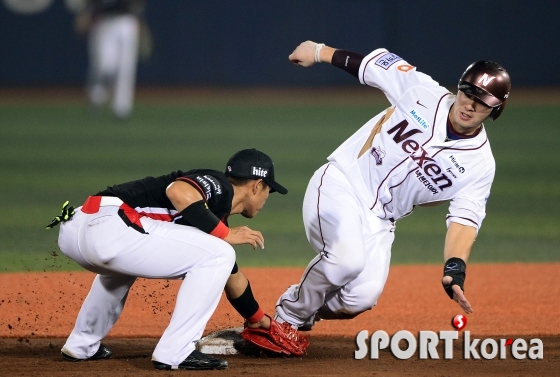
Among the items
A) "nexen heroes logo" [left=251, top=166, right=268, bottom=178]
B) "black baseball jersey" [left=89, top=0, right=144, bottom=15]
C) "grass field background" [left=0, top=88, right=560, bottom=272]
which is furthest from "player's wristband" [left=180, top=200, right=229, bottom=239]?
"black baseball jersey" [left=89, top=0, right=144, bottom=15]

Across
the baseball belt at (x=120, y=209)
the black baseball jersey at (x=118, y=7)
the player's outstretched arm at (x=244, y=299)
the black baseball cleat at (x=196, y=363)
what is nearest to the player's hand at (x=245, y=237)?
the player's outstretched arm at (x=244, y=299)

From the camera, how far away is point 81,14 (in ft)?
80.0

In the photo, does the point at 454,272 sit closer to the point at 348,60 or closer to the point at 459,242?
the point at 459,242

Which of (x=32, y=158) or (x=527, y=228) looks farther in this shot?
(x=32, y=158)

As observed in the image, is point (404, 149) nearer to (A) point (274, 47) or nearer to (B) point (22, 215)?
(B) point (22, 215)

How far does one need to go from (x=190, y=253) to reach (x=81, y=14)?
831 inches

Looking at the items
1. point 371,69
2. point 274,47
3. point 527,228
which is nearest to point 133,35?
point 274,47

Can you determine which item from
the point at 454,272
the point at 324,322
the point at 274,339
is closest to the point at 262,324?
the point at 274,339

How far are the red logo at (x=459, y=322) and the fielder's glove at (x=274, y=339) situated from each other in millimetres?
1302

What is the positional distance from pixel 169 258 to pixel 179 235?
0.13m

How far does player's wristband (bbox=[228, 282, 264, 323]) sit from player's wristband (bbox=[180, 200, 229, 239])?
0.52m

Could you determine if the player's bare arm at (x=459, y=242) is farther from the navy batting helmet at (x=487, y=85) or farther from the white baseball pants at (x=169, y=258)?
the white baseball pants at (x=169, y=258)

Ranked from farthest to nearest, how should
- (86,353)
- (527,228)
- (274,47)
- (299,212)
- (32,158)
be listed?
(274,47)
(32,158)
(299,212)
(527,228)
(86,353)

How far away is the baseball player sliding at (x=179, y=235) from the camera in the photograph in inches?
177
